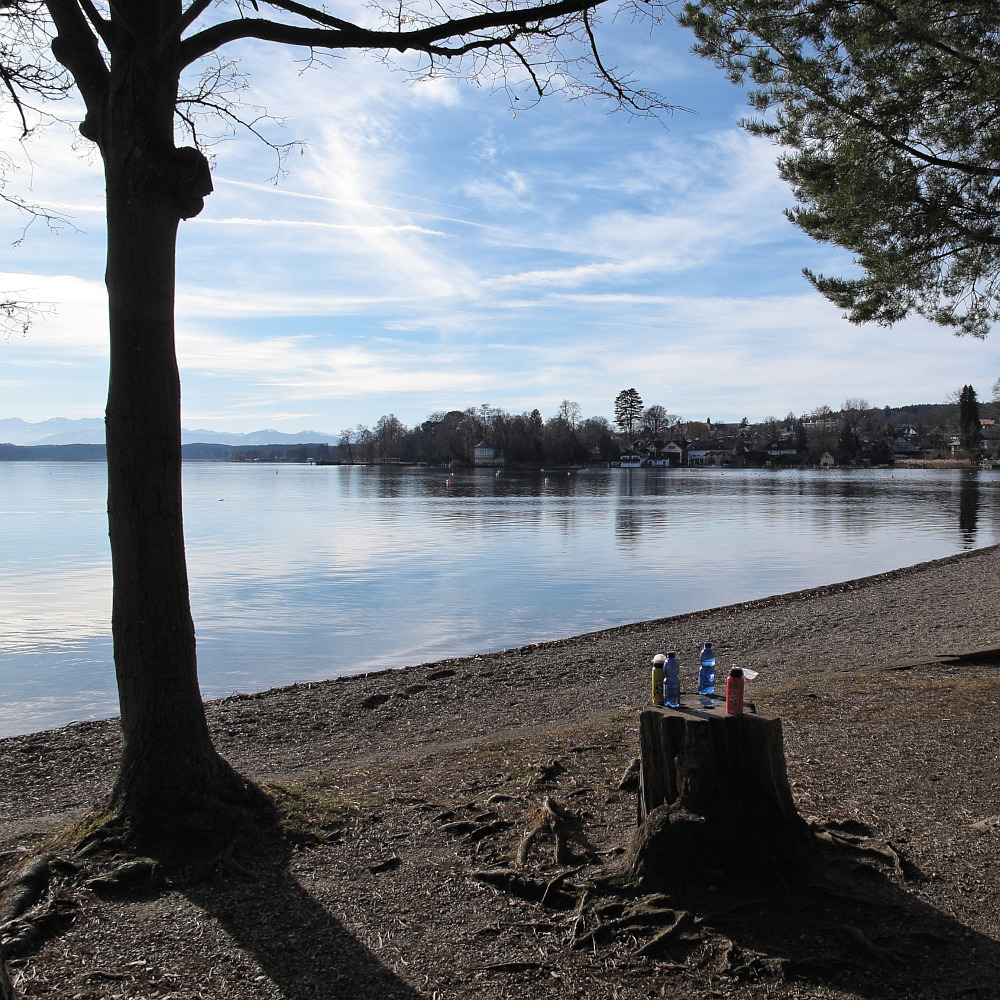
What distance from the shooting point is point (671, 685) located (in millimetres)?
4387

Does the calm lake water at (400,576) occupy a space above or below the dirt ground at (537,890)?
below

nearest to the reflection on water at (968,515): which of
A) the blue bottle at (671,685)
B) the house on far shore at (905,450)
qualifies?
the blue bottle at (671,685)

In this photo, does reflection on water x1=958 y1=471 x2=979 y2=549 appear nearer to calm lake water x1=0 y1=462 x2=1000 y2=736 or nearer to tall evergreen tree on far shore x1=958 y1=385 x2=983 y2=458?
calm lake water x1=0 y1=462 x2=1000 y2=736

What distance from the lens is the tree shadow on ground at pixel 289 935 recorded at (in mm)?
3428

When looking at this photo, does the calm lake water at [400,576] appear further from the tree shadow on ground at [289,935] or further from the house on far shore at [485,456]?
the house on far shore at [485,456]

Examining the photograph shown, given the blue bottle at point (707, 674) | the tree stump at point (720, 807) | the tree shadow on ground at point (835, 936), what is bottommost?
the tree shadow on ground at point (835, 936)

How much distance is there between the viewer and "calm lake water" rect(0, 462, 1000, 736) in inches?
603

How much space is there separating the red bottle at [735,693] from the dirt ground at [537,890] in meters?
0.64

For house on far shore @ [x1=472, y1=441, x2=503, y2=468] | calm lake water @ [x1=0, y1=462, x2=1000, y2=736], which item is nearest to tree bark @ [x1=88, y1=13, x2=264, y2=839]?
calm lake water @ [x1=0, y1=462, x2=1000, y2=736]

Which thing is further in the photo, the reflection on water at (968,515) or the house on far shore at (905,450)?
the house on far shore at (905,450)

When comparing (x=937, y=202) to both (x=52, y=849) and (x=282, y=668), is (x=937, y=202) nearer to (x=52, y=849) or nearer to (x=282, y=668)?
(x=52, y=849)

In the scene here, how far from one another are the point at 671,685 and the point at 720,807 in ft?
2.07

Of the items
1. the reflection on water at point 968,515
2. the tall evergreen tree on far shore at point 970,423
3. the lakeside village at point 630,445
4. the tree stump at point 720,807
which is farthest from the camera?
the lakeside village at point 630,445

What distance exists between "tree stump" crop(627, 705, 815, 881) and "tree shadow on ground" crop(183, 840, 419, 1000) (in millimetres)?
1351
